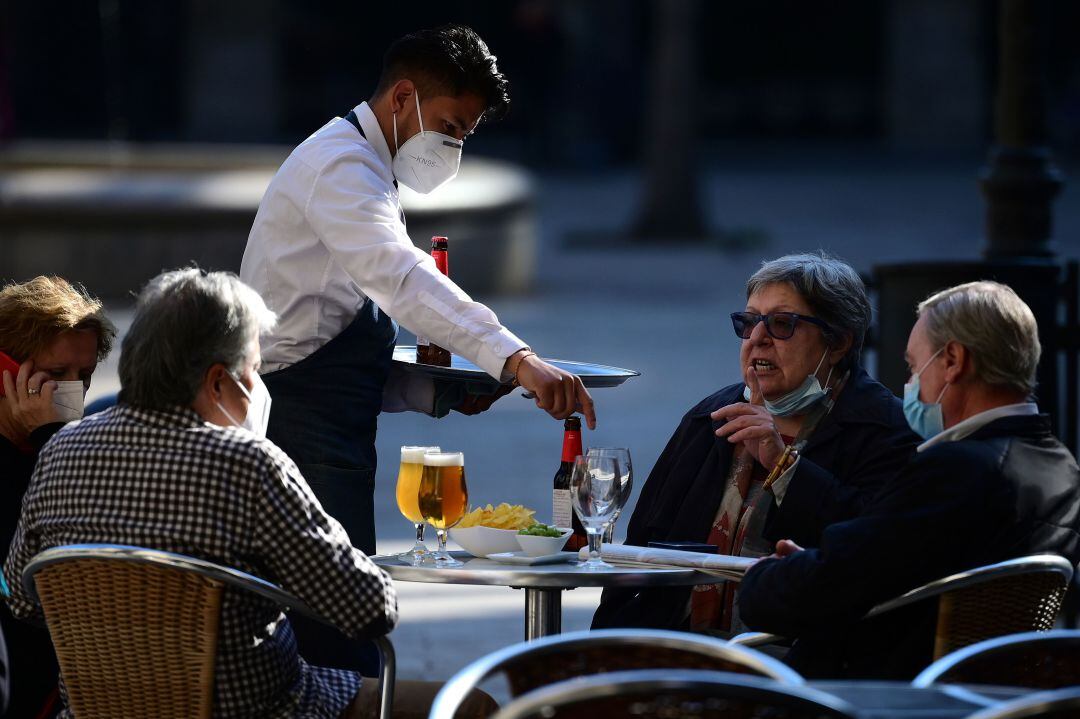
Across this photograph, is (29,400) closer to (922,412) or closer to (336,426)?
(336,426)

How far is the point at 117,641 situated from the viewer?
10.2 ft

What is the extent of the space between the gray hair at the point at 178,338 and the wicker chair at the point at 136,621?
305mm

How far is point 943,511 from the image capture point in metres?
3.24

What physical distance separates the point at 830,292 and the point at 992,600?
982mm

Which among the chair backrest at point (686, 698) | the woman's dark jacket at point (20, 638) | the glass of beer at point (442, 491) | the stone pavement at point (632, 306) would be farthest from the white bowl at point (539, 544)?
the stone pavement at point (632, 306)

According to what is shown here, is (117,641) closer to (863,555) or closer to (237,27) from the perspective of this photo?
(863,555)

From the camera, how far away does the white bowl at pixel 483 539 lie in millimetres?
3766

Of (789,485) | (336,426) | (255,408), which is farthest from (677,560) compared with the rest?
(336,426)

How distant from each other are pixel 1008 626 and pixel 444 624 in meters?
3.17

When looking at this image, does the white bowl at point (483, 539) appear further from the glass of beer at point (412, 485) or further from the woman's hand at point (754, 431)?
the woman's hand at point (754, 431)

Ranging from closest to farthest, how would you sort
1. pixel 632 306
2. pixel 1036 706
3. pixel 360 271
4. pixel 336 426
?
pixel 1036 706 → pixel 360 271 → pixel 336 426 → pixel 632 306

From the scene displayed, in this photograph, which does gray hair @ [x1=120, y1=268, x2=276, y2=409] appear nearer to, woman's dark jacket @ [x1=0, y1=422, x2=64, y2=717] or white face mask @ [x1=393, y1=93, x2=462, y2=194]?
woman's dark jacket @ [x1=0, y1=422, x2=64, y2=717]

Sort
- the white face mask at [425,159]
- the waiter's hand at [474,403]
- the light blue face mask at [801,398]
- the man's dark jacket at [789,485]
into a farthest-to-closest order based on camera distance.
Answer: the waiter's hand at [474,403], the white face mask at [425,159], the light blue face mask at [801,398], the man's dark jacket at [789,485]

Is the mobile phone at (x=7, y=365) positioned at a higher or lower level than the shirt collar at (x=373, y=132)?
lower
